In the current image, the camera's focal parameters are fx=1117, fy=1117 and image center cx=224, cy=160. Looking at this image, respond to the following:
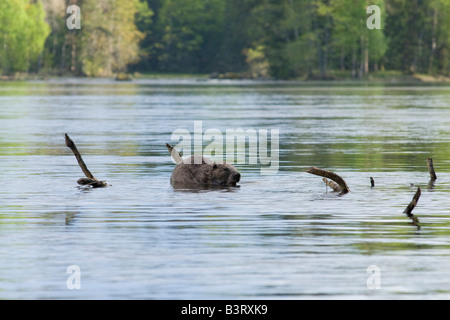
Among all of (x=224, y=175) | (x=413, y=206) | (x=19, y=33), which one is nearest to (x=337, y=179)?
(x=224, y=175)

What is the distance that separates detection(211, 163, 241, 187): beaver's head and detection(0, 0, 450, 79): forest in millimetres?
107162

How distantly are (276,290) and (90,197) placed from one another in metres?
8.11

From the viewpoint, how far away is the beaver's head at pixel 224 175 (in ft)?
65.4

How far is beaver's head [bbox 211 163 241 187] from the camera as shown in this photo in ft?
65.4

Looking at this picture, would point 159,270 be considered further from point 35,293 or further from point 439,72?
point 439,72

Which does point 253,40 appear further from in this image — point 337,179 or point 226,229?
point 226,229

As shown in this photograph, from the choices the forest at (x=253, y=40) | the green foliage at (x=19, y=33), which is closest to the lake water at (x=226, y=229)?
Answer: the green foliage at (x=19, y=33)

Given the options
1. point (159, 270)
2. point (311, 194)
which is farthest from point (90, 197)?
point (159, 270)

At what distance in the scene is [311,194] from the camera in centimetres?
1881

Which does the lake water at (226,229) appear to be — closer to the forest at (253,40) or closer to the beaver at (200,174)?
the beaver at (200,174)

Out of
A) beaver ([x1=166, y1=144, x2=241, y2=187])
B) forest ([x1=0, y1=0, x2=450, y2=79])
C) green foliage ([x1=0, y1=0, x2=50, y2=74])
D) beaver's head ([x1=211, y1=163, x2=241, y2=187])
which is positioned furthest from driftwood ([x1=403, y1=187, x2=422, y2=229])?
green foliage ([x1=0, y1=0, x2=50, y2=74])

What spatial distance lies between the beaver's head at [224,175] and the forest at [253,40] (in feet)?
352

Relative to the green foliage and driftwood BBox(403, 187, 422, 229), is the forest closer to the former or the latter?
the green foliage

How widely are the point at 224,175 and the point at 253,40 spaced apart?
139 meters
